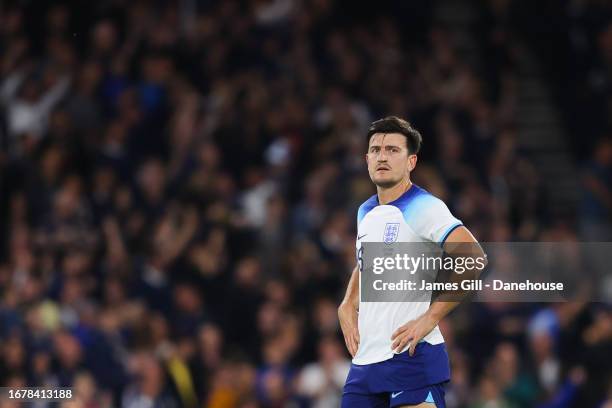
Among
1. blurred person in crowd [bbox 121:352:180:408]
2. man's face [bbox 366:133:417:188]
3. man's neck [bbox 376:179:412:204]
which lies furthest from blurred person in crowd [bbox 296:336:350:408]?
man's face [bbox 366:133:417:188]

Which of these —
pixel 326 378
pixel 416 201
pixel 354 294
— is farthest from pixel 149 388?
pixel 416 201

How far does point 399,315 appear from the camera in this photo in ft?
22.2

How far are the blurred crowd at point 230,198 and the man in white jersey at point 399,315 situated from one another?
4.55 metres

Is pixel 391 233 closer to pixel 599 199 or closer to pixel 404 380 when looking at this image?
pixel 404 380

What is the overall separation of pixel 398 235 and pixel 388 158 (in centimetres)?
38

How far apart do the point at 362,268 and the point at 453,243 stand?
63cm

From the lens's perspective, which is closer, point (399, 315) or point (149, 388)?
point (399, 315)

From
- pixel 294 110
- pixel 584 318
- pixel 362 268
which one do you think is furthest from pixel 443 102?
pixel 362 268

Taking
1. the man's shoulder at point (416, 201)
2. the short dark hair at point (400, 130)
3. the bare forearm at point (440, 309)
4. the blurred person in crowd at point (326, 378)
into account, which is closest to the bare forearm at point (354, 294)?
the man's shoulder at point (416, 201)

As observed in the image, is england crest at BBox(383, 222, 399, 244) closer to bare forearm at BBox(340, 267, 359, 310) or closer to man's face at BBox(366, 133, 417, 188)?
man's face at BBox(366, 133, 417, 188)

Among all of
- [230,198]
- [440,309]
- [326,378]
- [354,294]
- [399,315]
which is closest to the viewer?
[440,309]

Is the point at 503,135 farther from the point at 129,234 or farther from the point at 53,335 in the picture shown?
the point at 53,335

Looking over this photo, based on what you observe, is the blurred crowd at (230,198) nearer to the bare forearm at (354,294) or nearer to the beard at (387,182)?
the bare forearm at (354,294)

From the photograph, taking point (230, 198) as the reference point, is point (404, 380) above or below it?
below
